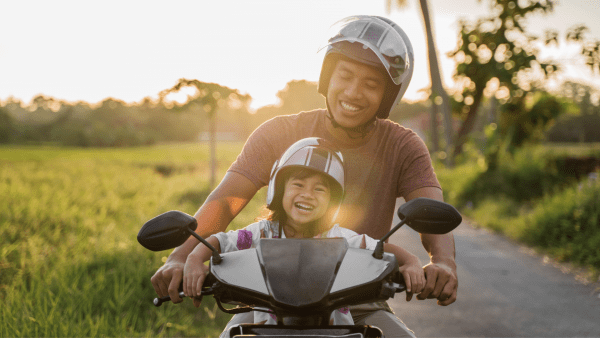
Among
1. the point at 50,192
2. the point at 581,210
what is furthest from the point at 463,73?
the point at 50,192

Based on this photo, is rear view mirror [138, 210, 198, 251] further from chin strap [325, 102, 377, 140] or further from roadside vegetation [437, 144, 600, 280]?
roadside vegetation [437, 144, 600, 280]

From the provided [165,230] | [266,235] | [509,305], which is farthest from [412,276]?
[509,305]

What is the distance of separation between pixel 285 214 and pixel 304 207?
7.7 inches

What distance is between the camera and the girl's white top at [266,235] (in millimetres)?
1642

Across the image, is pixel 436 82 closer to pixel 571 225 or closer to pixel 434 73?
pixel 434 73

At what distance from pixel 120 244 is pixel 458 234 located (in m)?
5.66

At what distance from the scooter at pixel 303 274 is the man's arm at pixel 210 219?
0.65 ft

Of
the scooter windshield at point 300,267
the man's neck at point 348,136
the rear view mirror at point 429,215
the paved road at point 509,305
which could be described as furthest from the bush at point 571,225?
the scooter windshield at point 300,267

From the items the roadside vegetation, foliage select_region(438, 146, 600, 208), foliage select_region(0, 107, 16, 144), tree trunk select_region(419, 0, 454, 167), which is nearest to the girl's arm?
the roadside vegetation

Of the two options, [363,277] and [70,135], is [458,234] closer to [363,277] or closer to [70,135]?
[363,277]

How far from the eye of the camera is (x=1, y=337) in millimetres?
2879

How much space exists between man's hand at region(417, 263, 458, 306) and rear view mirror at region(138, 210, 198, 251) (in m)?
0.84

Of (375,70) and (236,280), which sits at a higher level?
(375,70)

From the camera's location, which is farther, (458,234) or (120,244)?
(458,234)
